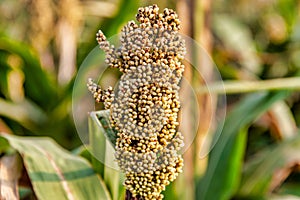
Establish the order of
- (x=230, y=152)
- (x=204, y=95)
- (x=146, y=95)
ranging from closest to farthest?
(x=146, y=95)
(x=204, y=95)
(x=230, y=152)

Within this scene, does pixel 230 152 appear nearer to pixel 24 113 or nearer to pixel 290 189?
pixel 290 189

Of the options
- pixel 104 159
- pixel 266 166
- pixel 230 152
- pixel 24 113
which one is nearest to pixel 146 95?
pixel 104 159

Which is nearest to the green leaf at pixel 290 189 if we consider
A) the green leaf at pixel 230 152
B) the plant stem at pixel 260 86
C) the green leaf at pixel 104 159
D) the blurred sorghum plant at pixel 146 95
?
the green leaf at pixel 230 152

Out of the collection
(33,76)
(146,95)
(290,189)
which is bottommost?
(290,189)

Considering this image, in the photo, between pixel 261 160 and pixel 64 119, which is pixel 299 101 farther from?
pixel 64 119

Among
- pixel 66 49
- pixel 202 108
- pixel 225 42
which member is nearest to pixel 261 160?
pixel 202 108
